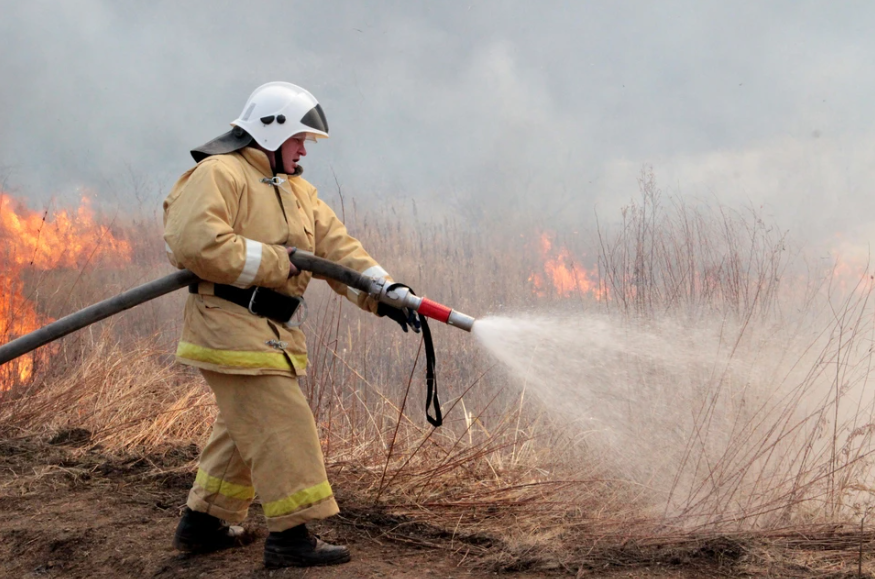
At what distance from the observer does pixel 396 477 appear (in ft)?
12.9

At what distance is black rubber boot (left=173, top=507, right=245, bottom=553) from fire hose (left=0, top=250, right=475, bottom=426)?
0.97 m

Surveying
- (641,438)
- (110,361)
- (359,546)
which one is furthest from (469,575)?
(110,361)

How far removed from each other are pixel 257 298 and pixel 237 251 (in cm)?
27

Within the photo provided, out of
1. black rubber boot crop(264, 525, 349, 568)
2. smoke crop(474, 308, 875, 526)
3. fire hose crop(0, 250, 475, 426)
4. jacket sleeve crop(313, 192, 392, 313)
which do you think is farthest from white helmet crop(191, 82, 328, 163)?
black rubber boot crop(264, 525, 349, 568)

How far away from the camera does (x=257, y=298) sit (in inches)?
114

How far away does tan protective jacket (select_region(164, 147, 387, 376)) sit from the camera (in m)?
2.68

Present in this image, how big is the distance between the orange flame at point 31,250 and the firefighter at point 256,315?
3914 millimetres

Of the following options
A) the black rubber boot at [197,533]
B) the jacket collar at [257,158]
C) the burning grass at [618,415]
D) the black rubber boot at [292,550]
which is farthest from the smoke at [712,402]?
the black rubber boot at [197,533]

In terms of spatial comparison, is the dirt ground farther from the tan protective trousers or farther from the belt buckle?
the belt buckle

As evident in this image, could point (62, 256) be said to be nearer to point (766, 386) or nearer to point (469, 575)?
point (469, 575)

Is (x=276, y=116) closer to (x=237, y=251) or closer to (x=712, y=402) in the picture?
(x=237, y=251)

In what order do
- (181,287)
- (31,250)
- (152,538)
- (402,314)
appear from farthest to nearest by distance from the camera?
(31,250), (152,538), (402,314), (181,287)

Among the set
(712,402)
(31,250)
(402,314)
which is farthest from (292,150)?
(31,250)

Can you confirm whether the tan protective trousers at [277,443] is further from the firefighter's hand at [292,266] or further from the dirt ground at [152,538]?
the firefighter's hand at [292,266]
